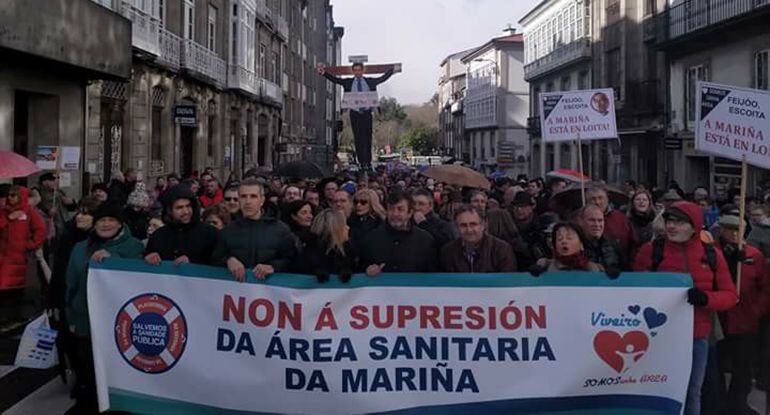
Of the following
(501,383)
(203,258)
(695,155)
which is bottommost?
(501,383)

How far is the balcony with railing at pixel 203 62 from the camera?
2348 centimetres

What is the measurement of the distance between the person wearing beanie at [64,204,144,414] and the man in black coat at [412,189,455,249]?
2.74 meters

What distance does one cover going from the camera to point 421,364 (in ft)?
16.0

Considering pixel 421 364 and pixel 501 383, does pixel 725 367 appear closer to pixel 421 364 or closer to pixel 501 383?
pixel 501 383

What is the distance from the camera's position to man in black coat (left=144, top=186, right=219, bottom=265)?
569 cm

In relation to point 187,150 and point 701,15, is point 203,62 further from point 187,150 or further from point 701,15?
point 701,15

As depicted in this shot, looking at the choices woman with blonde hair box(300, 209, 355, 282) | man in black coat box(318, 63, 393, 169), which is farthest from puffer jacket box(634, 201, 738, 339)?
man in black coat box(318, 63, 393, 169)

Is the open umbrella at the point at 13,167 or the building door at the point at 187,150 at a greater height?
the building door at the point at 187,150

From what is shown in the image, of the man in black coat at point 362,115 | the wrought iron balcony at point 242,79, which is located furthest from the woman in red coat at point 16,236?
the wrought iron balcony at point 242,79

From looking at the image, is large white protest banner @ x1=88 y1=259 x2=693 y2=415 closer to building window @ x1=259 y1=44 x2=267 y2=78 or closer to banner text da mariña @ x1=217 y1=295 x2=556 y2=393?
banner text da mariña @ x1=217 y1=295 x2=556 y2=393

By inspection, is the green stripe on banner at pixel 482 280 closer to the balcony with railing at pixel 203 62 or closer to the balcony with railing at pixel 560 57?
the balcony with railing at pixel 203 62

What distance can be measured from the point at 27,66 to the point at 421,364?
12788 millimetres

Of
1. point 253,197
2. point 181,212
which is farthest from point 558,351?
point 181,212

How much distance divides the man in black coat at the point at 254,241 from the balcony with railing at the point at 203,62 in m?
18.9
